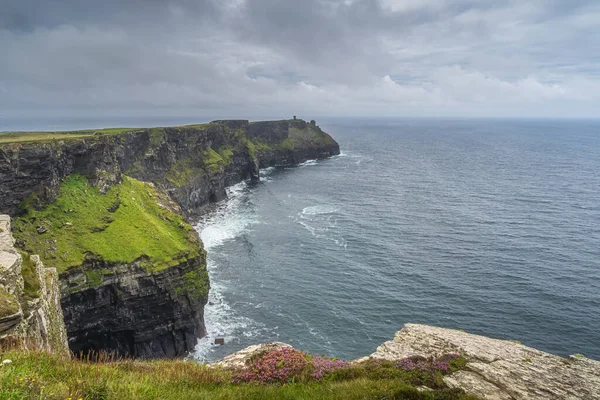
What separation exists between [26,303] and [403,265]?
60.2m

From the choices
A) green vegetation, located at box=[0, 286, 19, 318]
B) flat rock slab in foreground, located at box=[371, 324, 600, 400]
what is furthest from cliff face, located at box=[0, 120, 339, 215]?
flat rock slab in foreground, located at box=[371, 324, 600, 400]

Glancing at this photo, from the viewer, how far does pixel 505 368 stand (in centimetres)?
1767

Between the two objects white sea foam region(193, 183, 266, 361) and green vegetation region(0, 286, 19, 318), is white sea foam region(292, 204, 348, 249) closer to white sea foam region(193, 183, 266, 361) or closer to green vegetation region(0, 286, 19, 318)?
white sea foam region(193, 183, 266, 361)

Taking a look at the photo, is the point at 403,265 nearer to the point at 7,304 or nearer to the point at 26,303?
the point at 26,303

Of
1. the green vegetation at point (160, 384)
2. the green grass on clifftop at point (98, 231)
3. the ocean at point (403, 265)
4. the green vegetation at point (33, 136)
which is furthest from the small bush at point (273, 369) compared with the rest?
the green vegetation at point (33, 136)

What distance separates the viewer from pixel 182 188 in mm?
106000

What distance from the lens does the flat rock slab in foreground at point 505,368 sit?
1574 centimetres

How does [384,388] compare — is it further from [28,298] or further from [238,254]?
[238,254]

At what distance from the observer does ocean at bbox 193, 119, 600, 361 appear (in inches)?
2031

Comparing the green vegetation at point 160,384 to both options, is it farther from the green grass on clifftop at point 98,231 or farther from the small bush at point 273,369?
the green grass on clifftop at point 98,231

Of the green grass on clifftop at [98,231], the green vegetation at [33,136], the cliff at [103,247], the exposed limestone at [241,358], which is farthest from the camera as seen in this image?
the green vegetation at [33,136]

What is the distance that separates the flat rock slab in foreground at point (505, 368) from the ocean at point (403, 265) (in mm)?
27534

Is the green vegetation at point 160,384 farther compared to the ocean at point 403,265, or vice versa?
the ocean at point 403,265

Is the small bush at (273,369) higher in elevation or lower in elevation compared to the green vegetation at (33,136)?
lower
